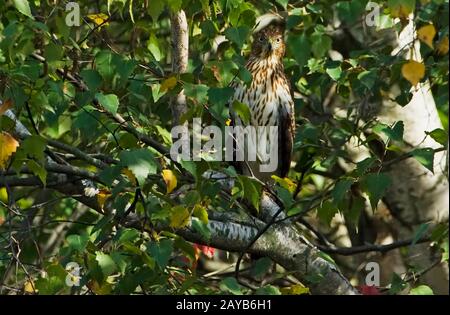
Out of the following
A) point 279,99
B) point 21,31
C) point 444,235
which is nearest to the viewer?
point 444,235

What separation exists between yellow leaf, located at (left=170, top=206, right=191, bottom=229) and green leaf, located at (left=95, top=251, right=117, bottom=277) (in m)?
0.27

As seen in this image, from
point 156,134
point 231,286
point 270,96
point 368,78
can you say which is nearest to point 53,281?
point 231,286

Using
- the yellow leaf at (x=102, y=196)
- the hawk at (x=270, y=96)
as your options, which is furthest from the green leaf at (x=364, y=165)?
the hawk at (x=270, y=96)

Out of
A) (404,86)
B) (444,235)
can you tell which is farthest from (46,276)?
(404,86)

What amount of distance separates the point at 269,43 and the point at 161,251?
2850 mm

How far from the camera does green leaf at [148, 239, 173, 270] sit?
3824 mm

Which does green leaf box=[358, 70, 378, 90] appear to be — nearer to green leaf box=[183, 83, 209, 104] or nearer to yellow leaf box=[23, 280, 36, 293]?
green leaf box=[183, 83, 209, 104]

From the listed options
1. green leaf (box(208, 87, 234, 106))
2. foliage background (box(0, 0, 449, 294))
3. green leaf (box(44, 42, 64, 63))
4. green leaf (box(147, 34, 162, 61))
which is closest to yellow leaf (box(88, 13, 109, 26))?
foliage background (box(0, 0, 449, 294))

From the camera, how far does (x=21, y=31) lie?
Result: 407cm

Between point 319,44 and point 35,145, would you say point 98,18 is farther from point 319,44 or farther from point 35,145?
point 319,44

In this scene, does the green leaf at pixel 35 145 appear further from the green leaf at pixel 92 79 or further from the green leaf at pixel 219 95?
the green leaf at pixel 219 95

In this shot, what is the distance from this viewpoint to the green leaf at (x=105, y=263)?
3.93 m

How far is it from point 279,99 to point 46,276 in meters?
2.60
